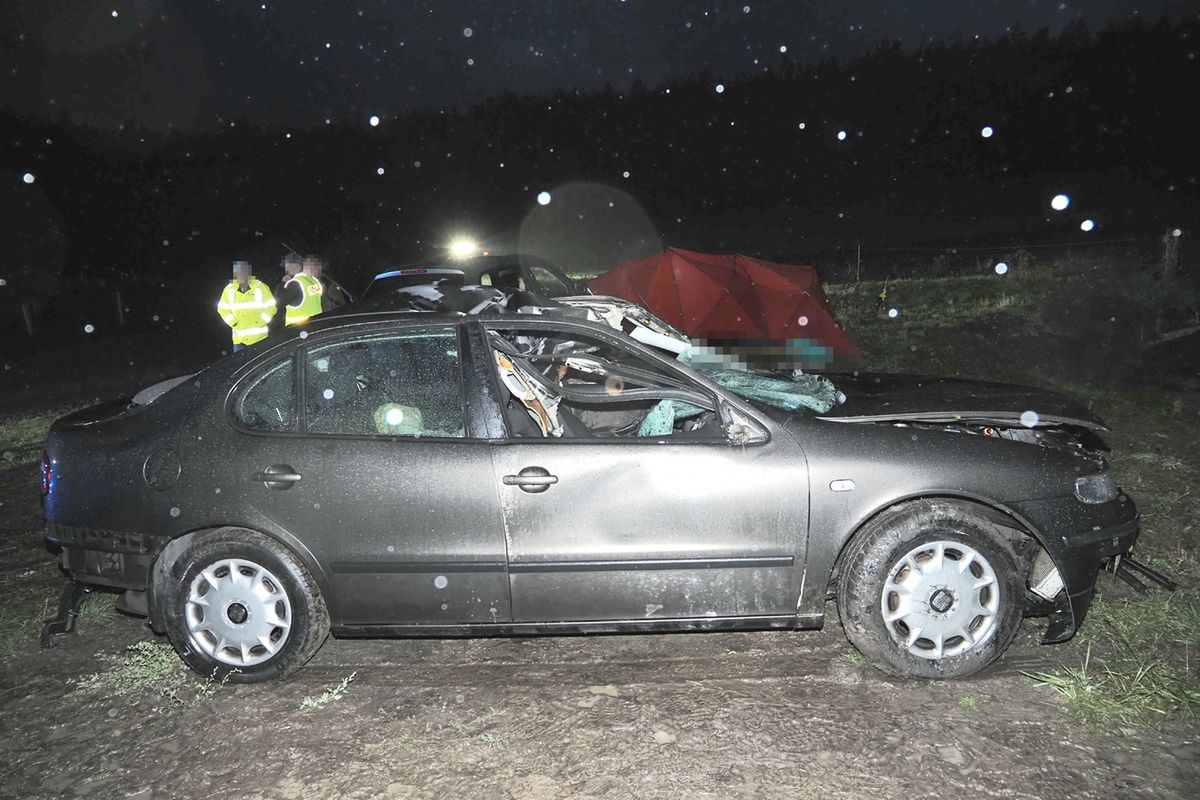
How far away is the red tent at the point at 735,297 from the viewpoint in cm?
1017

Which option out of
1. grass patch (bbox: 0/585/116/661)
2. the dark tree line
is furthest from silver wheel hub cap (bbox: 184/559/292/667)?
the dark tree line

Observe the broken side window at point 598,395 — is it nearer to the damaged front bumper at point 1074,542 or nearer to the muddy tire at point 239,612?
the muddy tire at point 239,612

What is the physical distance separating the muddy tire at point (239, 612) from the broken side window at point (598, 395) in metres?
1.21

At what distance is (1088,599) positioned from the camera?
3.71m

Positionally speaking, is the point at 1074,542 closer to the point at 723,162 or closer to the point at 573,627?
the point at 573,627

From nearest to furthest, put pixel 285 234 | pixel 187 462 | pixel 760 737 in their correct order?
pixel 760 737 < pixel 187 462 < pixel 285 234

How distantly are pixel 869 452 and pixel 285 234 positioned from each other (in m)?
33.5

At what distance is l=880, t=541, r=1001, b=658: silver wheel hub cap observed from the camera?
11.9ft

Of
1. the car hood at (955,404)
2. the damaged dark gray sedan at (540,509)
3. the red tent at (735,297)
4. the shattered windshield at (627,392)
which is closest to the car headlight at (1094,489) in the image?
the damaged dark gray sedan at (540,509)

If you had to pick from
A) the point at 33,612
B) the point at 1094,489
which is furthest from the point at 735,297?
the point at 33,612

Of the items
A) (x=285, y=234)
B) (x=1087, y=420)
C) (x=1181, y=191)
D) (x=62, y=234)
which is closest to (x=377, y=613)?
(x=1087, y=420)

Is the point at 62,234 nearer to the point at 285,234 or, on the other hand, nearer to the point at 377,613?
the point at 285,234

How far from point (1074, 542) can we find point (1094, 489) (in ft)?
0.86

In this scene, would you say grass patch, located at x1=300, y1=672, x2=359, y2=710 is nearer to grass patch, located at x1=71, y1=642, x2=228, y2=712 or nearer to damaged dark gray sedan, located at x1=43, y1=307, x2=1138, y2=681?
damaged dark gray sedan, located at x1=43, y1=307, x2=1138, y2=681
